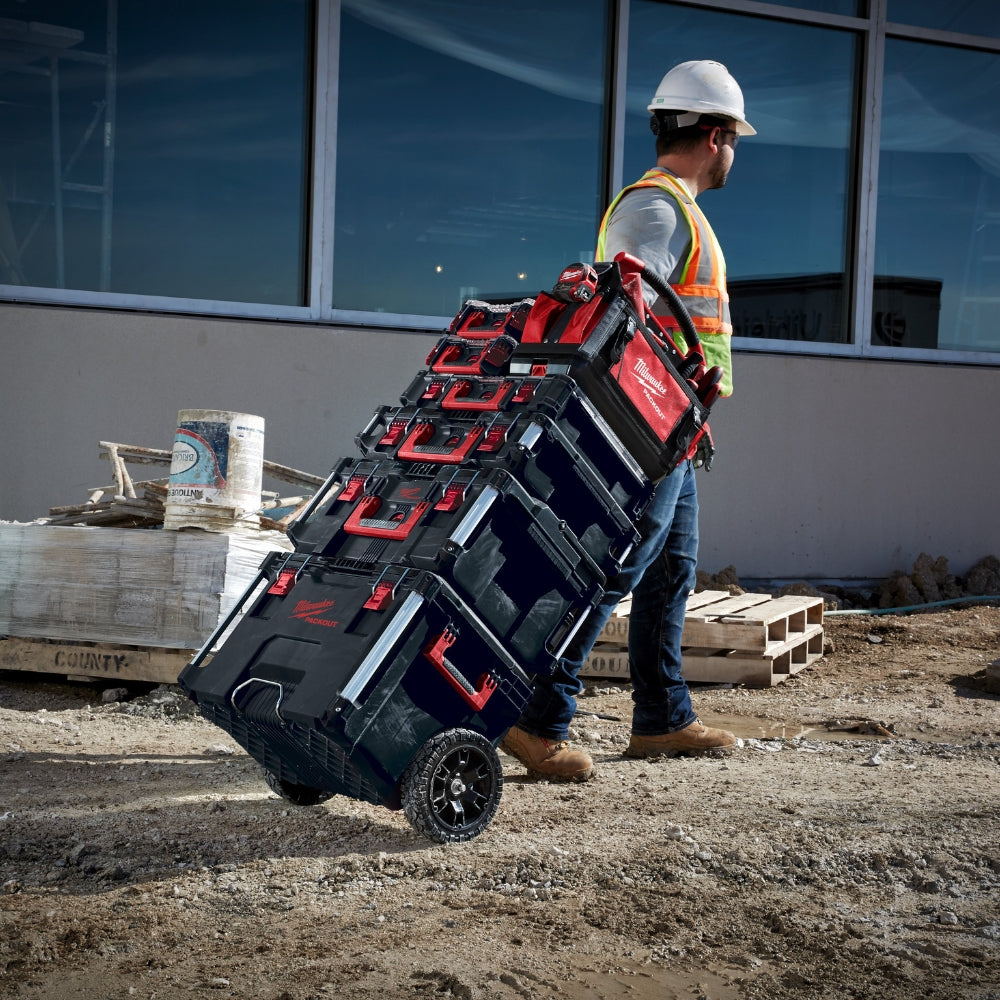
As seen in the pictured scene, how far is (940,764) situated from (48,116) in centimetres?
A: 546

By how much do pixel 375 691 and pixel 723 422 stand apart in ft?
16.7

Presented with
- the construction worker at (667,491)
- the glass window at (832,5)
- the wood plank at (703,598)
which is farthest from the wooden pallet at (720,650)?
the glass window at (832,5)

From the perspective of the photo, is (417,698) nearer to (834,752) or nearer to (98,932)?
(98,932)

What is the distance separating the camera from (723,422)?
7438mm

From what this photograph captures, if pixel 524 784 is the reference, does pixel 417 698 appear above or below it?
above

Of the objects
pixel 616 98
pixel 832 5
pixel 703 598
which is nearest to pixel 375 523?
pixel 703 598

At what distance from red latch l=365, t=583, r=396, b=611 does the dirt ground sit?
613mm

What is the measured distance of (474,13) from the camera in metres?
7.27

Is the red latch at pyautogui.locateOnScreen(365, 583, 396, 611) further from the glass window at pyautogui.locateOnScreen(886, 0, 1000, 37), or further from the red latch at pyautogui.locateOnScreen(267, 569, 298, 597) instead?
the glass window at pyautogui.locateOnScreen(886, 0, 1000, 37)

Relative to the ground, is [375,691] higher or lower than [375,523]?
lower

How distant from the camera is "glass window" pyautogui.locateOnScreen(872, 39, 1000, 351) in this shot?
8211 mm

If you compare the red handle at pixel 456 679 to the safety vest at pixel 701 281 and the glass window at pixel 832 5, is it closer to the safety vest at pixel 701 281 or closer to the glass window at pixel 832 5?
the safety vest at pixel 701 281

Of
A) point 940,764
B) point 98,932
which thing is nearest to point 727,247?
point 940,764

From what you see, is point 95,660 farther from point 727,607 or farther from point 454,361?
point 727,607
